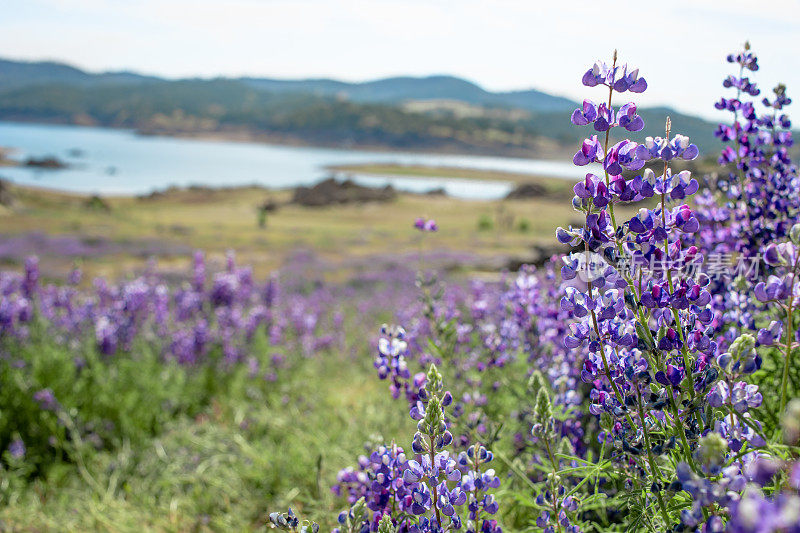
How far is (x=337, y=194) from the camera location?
5659cm

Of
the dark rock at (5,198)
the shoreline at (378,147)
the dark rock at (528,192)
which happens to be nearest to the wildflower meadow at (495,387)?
the dark rock at (5,198)

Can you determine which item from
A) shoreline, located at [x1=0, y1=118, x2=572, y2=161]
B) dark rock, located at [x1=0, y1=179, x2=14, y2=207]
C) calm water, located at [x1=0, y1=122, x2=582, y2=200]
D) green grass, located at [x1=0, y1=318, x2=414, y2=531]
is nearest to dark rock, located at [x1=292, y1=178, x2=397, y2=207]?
calm water, located at [x1=0, y1=122, x2=582, y2=200]

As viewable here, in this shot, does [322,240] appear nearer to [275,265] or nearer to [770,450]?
[275,265]

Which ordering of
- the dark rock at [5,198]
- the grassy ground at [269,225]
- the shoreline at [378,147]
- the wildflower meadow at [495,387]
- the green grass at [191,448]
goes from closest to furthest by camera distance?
1. the wildflower meadow at [495,387]
2. the green grass at [191,448]
3. the grassy ground at [269,225]
4. the dark rock at [5,198]
5. the shoreline at [378,147]

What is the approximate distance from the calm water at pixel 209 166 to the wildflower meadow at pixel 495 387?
208 feet

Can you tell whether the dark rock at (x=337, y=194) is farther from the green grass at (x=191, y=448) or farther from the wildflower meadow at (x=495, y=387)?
the green grass at (x=191, y=448)

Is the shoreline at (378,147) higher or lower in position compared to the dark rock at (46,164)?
higher

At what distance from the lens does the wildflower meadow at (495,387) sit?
148 cm

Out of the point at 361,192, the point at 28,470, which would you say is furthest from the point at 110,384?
the point at 361,192

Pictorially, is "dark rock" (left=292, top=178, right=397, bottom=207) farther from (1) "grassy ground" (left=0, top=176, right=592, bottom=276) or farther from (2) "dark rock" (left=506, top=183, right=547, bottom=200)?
(2) "dark rock" (left=506, top=183, right=547, bottom=200)

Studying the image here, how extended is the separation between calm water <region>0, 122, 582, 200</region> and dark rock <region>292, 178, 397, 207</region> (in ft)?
50.6

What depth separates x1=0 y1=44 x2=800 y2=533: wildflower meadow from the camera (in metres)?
1.48

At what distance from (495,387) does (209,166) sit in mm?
118449

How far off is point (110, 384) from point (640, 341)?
16.9 ft
